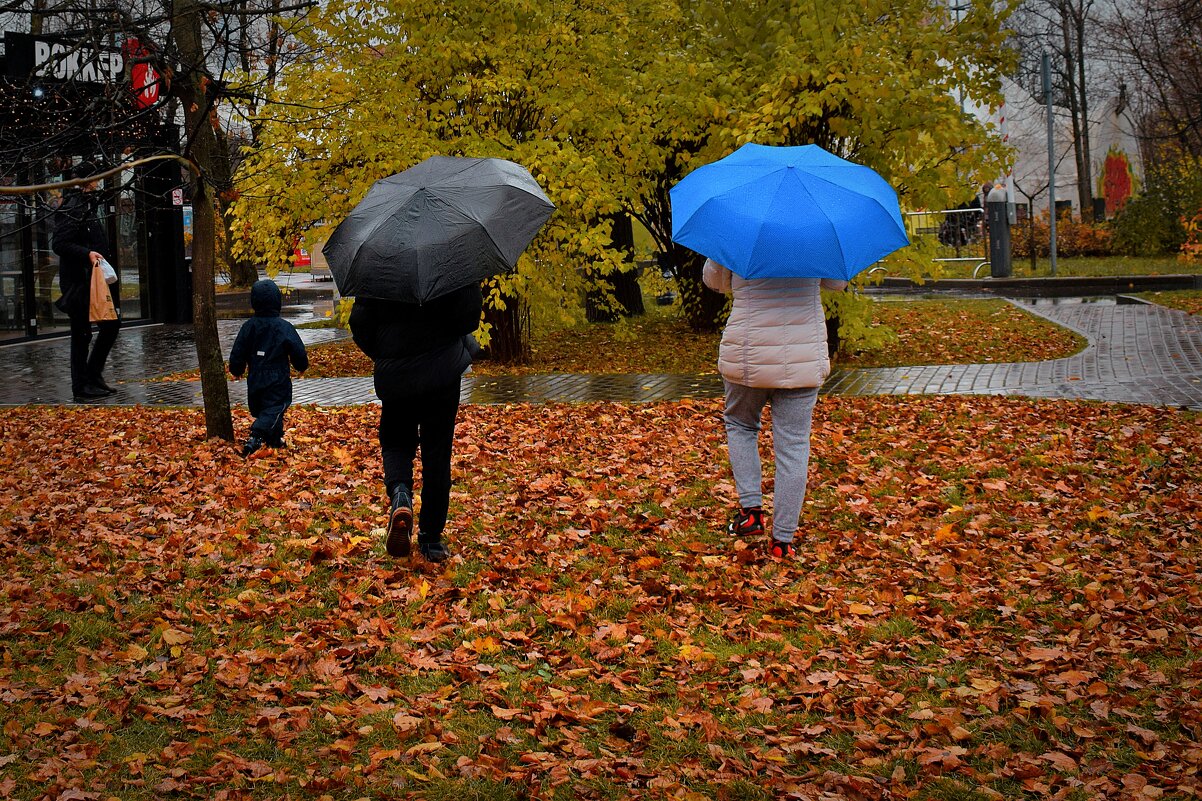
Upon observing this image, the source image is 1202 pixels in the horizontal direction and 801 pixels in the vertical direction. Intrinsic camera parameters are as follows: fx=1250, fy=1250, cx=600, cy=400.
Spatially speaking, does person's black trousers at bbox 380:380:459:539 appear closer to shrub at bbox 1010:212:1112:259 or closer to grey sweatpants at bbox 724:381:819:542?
grey sweatpants at bbox 724:381:819:542

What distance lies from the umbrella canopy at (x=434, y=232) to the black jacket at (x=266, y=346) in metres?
2.99

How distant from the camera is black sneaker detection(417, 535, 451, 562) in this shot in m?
6.55

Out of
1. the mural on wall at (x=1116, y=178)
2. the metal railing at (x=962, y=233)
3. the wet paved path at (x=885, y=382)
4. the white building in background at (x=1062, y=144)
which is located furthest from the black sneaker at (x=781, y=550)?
the mural on wall at (x=1116, y=178)

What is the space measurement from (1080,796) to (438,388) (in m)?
3.41

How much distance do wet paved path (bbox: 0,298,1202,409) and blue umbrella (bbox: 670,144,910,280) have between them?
5.73 m

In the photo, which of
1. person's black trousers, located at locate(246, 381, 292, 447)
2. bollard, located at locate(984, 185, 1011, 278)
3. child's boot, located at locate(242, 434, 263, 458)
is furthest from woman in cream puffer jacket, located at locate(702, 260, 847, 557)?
bollard, located at locate(984, 185, 1011, 278)

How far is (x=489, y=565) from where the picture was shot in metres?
6.54

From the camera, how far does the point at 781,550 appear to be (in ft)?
21.5

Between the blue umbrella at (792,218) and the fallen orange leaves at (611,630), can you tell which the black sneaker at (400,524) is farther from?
the blue umbrella at (792,218)

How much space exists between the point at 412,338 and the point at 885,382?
7917 millimetres

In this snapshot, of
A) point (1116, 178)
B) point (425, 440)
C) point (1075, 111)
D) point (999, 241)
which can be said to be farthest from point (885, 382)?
point (1116, 178)

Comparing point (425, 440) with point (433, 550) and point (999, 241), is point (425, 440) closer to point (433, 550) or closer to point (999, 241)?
point (433, 550)

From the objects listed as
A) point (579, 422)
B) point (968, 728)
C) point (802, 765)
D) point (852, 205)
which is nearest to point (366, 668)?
point (802, 765)

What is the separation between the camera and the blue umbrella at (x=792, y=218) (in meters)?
6.00
